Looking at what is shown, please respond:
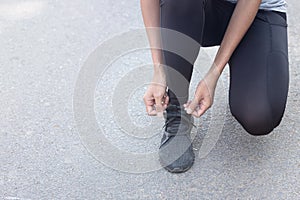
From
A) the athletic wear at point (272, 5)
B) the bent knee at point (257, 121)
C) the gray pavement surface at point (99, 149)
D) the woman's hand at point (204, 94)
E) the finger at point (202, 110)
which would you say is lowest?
the gray pavement surface at point (99, 149)

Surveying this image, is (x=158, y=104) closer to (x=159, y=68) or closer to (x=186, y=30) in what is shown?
(x=159, y=68)

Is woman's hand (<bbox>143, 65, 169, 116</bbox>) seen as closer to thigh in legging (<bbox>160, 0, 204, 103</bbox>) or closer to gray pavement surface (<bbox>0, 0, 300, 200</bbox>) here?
thigh in legging (<bbox>160, 0, 204, 103</bbox>)

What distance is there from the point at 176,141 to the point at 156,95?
0.66 ft

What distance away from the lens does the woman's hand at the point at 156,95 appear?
1505 mm

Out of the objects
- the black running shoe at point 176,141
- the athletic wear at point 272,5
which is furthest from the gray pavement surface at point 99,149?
the athletic wear at point 272,5

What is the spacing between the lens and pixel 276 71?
149cm

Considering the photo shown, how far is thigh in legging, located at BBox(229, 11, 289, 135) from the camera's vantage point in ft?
4.82

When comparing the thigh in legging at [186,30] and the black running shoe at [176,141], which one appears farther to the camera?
the black running shoe at [176,141]

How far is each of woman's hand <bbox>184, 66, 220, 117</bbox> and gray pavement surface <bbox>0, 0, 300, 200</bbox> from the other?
21cm

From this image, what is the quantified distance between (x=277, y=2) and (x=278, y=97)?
30 centimetres

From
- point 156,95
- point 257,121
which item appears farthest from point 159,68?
point 257,121

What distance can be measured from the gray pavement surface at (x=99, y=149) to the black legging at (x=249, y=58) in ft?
0.48

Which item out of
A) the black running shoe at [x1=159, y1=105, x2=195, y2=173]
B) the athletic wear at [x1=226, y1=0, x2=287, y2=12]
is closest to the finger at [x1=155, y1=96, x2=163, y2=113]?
the black running shoe at [x1=159, y1=105, x2=195, y2=173]

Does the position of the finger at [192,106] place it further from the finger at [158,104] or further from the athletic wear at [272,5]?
the athletic wear at [272,5]
